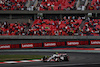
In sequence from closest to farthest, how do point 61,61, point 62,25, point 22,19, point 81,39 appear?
1. point 61,61
2. point 81,39
3. point 62,25
4. point 22,19

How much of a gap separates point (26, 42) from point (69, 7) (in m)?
12.2

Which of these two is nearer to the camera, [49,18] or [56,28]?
[56,28]

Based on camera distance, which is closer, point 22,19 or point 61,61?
point 61,61

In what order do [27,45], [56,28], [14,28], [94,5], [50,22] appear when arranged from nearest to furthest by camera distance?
[27,45] < [56,28] < [14,28] < [50,22] < [94,5]

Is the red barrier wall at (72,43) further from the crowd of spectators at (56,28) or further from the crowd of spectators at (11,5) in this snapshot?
the crowd of spectators at (11,5)

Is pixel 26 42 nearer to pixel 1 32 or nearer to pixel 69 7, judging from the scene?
pixel 1 32

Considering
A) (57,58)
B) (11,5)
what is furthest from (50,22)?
(57,58)

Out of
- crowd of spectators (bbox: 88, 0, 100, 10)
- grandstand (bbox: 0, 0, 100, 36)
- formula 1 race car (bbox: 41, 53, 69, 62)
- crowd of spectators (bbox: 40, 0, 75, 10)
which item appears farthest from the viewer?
crowd of spectators (bbox: 40, 0, 75, 10)

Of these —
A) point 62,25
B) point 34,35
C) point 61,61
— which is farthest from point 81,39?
point 61,61

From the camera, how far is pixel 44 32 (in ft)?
123

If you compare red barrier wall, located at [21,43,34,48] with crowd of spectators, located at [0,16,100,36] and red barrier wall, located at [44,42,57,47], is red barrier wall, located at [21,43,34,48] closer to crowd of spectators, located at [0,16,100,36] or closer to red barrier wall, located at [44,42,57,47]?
crowd of spectators, located at [0,16,100,36]

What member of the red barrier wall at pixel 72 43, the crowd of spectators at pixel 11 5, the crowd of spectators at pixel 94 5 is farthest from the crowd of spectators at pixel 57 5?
the red barrier wall at pixel 72 43

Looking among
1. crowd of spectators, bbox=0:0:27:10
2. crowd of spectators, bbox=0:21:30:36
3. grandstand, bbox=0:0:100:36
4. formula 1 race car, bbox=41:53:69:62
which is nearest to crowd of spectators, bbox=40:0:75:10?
grandstand, bbox=0:0:100:36

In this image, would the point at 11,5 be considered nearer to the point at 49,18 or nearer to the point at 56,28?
the point at 49,18
